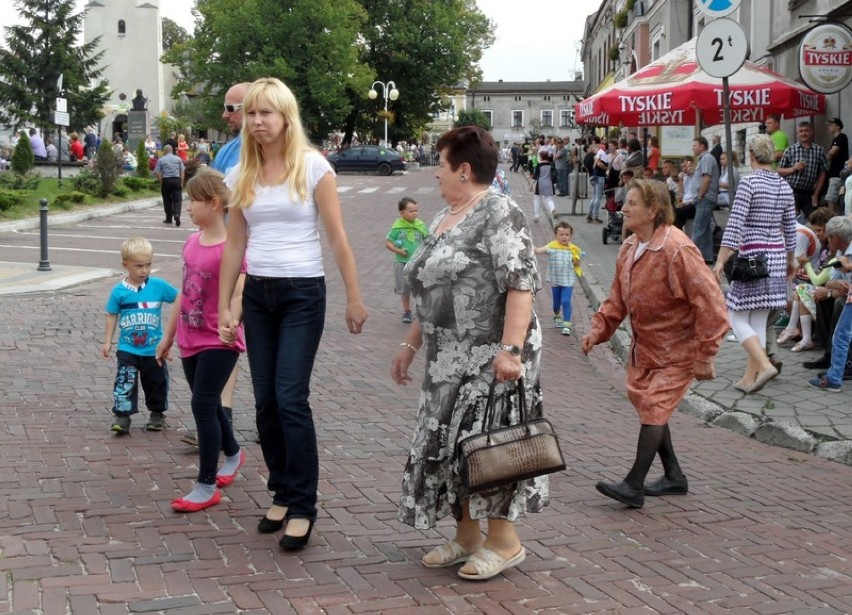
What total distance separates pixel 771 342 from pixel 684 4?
902 inches

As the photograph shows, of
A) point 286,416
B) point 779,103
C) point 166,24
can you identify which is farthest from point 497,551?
point 166,24

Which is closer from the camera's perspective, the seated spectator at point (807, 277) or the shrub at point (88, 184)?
the seated spectator at point (807, 277)

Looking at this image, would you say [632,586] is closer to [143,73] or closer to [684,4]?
[684,4]

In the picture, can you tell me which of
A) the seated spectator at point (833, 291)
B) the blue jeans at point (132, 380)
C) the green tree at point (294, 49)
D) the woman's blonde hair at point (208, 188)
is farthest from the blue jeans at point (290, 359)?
the green tree at point (294, 49)

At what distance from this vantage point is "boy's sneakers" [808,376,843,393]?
8.24 metres

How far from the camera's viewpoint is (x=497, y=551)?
4457 mm

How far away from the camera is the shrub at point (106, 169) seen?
27.3 m

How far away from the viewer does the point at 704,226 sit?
1571 centimetres

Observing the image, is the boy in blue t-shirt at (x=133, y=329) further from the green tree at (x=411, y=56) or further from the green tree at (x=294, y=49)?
the green tree at (x=411, y=56)

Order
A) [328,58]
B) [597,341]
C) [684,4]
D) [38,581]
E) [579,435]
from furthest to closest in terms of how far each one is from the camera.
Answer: [328,58]
[684,4]
[579,435]
[597,341]
[38,581]

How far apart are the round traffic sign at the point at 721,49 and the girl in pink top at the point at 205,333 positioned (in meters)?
6.12

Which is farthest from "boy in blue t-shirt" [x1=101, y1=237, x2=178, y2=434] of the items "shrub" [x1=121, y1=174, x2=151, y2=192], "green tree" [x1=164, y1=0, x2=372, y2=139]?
"green tree" [x1=164, y1=0, x2=372, y2=139]

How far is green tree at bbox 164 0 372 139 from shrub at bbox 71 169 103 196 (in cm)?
2992

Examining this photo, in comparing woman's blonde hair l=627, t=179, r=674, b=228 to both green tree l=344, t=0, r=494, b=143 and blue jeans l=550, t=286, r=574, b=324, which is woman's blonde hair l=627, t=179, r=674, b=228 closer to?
blue jeans l=550, t=286, r=574, b=324
